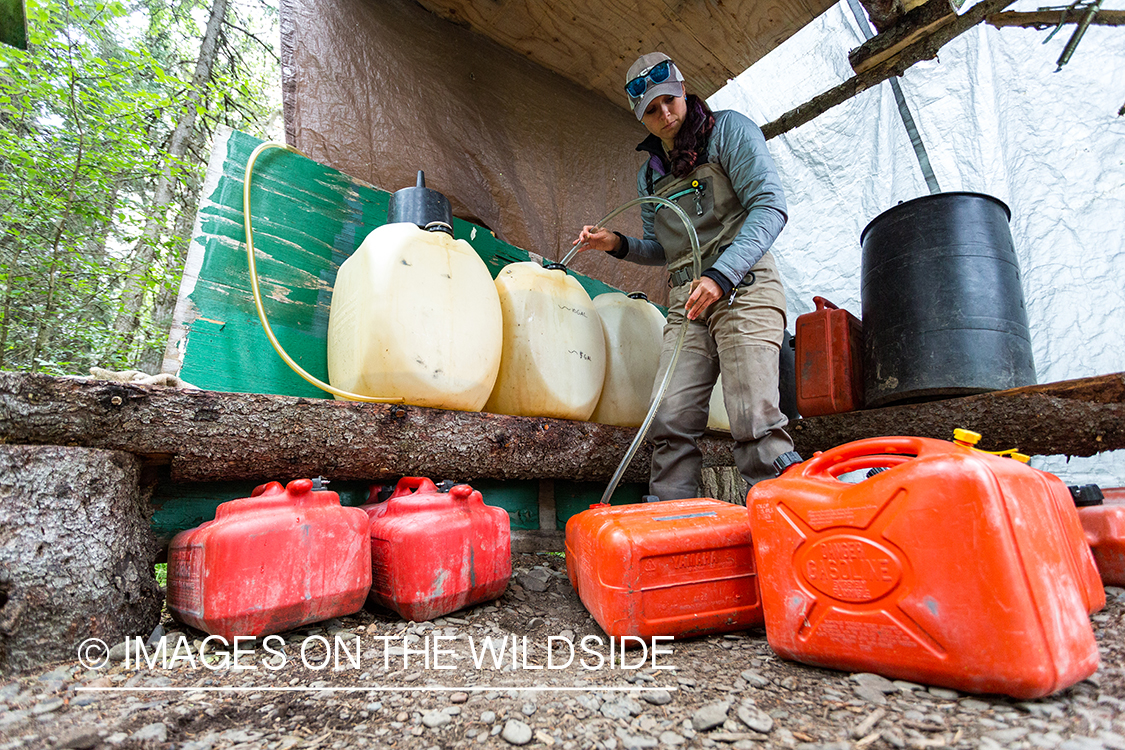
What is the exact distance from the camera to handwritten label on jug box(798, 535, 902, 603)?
0.85 m

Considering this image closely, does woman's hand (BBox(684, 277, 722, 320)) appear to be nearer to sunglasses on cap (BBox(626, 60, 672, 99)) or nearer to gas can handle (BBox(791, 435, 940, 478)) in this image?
gas can handle (BBox(791, 435, 940, 478))

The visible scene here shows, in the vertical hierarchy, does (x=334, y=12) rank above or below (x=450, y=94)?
above

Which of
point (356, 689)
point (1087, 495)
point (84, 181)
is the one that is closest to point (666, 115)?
point (1087, 495)

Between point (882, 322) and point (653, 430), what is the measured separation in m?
1.14

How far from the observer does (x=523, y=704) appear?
0.87 metres

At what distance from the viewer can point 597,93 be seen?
125 inches

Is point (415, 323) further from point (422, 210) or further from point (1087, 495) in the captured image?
point (1087, 495)

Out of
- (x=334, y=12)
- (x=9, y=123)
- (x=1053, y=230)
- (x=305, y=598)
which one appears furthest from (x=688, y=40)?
(x=9, y=123)

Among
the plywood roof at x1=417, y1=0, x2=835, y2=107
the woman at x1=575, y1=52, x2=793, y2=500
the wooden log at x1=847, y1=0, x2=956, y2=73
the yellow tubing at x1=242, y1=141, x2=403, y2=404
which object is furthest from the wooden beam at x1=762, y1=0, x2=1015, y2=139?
the yellow tubing at x1=242, y1=141, x2=403, y2=404

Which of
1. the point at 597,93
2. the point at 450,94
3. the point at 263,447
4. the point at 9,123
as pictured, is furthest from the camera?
the point at 9,123

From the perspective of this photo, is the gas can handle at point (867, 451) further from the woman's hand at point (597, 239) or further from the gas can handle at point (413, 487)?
the woman's hand at point (597, 239)

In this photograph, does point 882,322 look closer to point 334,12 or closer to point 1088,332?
point 1088,332

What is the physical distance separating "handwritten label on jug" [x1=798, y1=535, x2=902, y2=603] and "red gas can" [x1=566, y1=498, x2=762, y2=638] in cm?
23

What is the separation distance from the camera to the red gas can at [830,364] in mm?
2254
